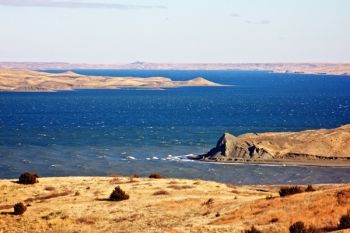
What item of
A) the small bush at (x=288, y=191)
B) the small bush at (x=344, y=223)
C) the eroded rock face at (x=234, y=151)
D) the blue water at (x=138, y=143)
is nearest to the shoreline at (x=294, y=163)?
the eroded rock face at (x=234, y=151)

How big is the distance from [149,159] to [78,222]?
6383 cm

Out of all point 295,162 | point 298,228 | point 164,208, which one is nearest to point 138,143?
point 295,162

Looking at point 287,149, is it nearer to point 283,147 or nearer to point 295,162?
point 283,147

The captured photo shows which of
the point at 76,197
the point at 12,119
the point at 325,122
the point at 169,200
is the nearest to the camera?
the point at 169,200

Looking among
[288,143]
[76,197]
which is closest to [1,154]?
[288,143]

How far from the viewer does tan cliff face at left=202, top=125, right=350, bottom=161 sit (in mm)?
113438

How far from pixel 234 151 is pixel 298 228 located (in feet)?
265

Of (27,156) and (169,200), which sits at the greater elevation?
(169,200)

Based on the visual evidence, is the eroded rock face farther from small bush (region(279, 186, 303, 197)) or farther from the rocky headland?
small bush (region(279, 186, 303, 197))

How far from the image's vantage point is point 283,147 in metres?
117

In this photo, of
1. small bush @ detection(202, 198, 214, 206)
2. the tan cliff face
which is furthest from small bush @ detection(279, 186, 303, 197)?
the tan cliff face

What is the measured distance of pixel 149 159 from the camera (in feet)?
361

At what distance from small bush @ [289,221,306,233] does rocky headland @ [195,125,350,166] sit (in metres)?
75.4

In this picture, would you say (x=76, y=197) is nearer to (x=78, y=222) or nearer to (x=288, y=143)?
(x=78, y=222)
